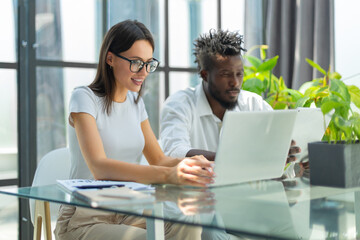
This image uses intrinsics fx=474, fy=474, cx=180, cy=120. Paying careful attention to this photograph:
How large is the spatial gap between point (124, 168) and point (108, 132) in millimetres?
311

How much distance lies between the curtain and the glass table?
2371mm

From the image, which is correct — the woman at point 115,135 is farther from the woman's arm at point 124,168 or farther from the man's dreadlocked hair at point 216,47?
the man's dreadlocked hair at point 216,47

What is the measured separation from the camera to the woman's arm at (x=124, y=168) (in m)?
1.36

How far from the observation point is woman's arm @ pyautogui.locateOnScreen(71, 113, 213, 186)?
136 cm

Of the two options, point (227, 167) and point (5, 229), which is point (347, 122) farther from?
point (5, 229)

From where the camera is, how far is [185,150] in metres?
1.93

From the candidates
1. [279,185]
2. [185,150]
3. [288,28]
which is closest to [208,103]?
[185,150]

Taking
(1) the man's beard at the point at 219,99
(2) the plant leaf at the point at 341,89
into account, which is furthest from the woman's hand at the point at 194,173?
(1) the man's beard at the point at 219,99

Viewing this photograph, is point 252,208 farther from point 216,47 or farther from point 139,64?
point 216,47

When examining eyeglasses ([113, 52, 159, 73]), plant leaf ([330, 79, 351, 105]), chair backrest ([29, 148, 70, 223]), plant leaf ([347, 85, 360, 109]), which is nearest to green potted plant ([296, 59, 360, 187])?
plant leaf ([330, 79, 351, 105])

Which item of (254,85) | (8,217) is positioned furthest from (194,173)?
(8,217)

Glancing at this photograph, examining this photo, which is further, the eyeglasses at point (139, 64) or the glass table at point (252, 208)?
the eyeglasses at point (139, 64)

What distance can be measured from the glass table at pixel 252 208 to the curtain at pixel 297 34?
2371 mm

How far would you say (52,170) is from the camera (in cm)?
188
